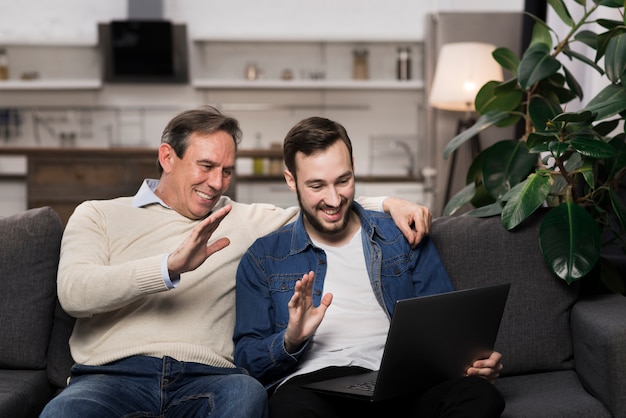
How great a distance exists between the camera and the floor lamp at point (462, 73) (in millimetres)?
5410

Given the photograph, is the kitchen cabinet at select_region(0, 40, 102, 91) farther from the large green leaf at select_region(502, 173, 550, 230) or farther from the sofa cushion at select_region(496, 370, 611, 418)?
the sofa cushion at select_region(496, 370, 611, 418)

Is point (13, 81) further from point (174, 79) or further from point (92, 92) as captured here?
point (174, 79)

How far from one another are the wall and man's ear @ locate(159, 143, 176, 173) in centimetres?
471

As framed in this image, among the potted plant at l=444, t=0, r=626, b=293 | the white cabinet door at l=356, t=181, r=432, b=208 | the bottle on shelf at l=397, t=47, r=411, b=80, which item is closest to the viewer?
the potted plant at l=444, t=0, r=626, b=293

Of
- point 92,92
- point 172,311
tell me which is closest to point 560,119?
point 172,311

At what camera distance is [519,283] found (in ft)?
7.45

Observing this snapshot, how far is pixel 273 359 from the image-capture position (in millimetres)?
1896

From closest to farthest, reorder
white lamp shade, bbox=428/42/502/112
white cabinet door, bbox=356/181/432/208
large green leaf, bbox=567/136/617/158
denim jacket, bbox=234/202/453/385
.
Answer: denim jacket, bbox=234/202/453/385, large green leaf, bbox=567/136/617/158, white lamp shade, bbox=428/42/502/112, white cabinet door, bbox=356/181/432/208

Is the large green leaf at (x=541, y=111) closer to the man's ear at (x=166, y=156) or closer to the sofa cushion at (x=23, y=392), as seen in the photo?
the man's ear at (x=166, y=156)

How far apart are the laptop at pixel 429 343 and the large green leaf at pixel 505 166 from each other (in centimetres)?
75

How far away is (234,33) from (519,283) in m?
4.95

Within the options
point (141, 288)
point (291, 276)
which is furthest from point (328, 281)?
point (141, 288)

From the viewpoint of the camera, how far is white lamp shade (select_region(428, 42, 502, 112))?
17.7ft

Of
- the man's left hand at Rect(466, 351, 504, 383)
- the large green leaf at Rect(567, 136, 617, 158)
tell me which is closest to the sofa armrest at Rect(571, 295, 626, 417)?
the man's left hand at Rect(466, 351, 504, 383)
